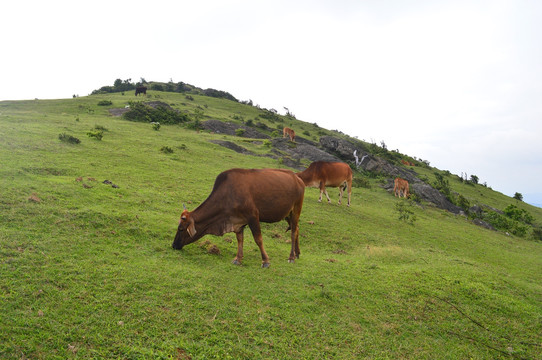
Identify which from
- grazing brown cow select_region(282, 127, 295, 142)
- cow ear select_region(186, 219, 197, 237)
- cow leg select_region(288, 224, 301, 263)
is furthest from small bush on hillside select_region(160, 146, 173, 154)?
grazing brown cow select_region(282, 127, 295, 142)

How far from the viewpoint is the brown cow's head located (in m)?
8.05

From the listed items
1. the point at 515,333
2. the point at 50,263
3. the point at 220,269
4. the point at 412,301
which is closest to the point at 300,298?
the point at 220,269

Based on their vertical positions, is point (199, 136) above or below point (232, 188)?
above

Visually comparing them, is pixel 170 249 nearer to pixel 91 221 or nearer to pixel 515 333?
pixel 91 221

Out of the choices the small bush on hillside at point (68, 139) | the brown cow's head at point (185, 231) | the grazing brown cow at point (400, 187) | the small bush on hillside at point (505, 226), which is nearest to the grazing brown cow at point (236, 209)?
the brown cow's head at point (185, 231)

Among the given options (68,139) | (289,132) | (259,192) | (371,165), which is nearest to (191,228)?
(259,192)

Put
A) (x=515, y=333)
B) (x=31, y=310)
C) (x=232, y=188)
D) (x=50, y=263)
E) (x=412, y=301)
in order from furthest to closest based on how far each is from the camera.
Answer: (x=232, y=188), (x=412, y=301), (x=515, y=333), (x=50, y=263), (x=31, y=310)

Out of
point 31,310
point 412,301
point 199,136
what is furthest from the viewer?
point 199,136

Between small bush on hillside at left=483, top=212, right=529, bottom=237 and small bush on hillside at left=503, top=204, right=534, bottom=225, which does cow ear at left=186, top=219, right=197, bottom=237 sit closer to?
small bush on hillside at left=483, top=212, right=529, bottom=237

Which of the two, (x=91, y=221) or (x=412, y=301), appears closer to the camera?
(x=412, y=301)

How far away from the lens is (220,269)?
744cm

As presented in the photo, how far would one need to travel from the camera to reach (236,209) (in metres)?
7.97

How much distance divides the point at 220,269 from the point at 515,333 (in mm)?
6434

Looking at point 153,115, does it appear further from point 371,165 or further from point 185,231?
point 185,231
